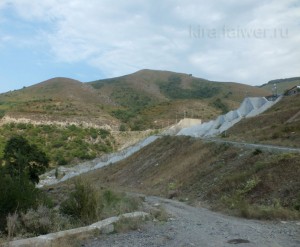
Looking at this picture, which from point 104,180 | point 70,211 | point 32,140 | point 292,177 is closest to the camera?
point 70,211

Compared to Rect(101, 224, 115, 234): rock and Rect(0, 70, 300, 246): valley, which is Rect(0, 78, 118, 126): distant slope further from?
Rect(101, 224, 115, 234): rock

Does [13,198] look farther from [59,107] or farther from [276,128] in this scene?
[59,107]

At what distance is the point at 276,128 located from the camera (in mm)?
36875

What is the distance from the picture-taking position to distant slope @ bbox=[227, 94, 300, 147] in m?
32.0

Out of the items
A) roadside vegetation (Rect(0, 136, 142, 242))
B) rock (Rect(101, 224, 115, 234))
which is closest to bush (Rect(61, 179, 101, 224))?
roadside vegetation (Rect(0, 136, 142, 242))

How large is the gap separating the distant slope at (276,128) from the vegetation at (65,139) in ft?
115

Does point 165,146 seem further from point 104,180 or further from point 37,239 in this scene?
point 37,239

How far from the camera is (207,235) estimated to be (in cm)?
1041

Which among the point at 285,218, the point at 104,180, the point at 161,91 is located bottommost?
the point at 104,180

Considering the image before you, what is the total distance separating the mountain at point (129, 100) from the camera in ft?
322

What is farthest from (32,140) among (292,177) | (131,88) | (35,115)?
(131,88)

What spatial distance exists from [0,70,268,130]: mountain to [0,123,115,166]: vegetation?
16.4 ft

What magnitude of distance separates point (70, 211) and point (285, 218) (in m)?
6.43

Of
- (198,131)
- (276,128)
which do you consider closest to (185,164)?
(276,128)
